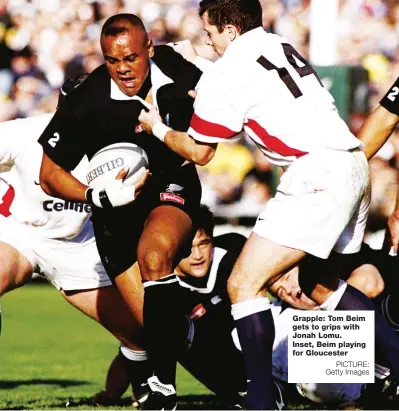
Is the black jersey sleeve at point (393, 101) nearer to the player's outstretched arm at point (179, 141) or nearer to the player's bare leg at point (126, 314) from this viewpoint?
the player's outstretched arm at point (179, 141)

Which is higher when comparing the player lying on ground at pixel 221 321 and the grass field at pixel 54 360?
the player lying on ground at pixel 221 321

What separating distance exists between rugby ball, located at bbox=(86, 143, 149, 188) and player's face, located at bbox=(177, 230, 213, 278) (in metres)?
1.08

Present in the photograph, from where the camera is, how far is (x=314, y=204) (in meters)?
5.26

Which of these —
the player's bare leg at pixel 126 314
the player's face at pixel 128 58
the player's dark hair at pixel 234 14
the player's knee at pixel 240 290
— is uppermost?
the player's dark hair at pixel 234 14

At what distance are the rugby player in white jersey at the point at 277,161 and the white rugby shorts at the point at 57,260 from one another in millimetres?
1905

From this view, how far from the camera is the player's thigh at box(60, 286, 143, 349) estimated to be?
677 centimetres

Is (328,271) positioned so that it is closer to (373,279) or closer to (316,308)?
(316,308)

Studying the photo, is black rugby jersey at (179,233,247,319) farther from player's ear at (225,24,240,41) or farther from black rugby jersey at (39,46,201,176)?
player's ear at (225,24,240,41)

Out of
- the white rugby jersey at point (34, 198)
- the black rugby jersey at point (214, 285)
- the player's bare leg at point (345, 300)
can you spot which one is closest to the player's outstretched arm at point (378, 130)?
the player's bare leg at point (345, 300)

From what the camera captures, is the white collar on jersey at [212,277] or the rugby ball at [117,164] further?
the white collar on jersey at [212,277]

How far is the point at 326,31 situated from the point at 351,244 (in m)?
6.95

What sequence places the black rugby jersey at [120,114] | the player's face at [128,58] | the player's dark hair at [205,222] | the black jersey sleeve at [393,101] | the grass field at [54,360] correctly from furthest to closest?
the player's dark hair at [205,222] < the grass field at [54,360] < the black jersey sleeve at [393,101] < the black rugby jersey at [120,114] < the player's face at [128,58]

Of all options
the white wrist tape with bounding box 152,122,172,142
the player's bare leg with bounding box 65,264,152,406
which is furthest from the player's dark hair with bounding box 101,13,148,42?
the player's bare leg with bounding box 65,264,152,406

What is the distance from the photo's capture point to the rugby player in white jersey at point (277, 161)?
17.3ft
